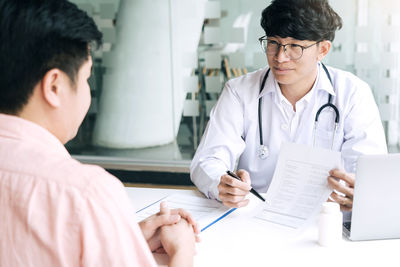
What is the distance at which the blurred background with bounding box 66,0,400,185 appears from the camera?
12.2 feet

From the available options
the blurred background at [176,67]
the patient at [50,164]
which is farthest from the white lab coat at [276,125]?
the blurred background at [176,67]

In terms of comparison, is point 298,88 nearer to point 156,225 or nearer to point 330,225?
point 330,225

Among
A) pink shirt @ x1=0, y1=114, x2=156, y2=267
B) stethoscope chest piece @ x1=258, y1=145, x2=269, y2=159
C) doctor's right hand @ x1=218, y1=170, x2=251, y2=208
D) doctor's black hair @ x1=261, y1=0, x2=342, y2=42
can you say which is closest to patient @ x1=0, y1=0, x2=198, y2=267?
pink shirt @ x1=0, y1=114, x2=156, y2=267

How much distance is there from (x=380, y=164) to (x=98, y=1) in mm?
3367

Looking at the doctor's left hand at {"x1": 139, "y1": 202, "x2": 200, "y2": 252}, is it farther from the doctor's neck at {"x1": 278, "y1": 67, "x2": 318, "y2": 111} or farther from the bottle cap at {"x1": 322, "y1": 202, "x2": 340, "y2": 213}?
the doctor's neck at {"x1": 278, "y1": 67, "x2": 318, "y2": 111}

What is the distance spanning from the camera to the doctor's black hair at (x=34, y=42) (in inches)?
32.7

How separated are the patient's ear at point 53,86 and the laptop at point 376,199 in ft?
2.65

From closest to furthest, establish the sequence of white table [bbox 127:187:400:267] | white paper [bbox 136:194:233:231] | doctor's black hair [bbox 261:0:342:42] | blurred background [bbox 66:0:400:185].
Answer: white table [bbox 127:187:400:267]
white paper [bbox 136:194:233:231]
doctor's black hair [bbox 261:0:342:42]
blurred background [bbox 66:0:400:185]

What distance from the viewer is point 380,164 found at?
129 centimetres

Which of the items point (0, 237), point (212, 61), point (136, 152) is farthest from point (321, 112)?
point (136, 152)

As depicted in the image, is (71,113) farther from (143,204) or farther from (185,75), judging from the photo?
(185,75)

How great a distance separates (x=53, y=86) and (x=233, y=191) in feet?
2.82

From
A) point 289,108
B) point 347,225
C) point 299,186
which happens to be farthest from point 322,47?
point 347,225

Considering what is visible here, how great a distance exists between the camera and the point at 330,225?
52.2 inches
